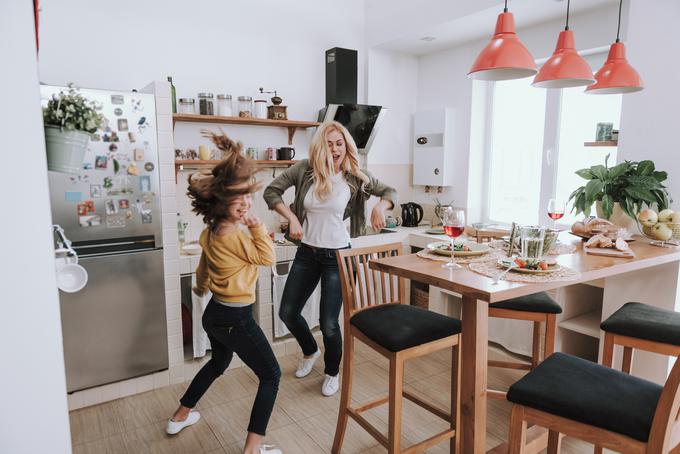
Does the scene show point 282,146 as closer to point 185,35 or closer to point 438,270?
point 185,35

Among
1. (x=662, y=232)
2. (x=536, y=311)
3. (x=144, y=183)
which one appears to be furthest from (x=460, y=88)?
(x=144, y=183)

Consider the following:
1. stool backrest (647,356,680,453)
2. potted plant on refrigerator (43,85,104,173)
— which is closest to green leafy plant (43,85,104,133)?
potted plant on refrigerator (43,85,104,173)

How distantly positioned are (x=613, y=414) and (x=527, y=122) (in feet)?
9.90

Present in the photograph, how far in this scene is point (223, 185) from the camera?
1744mm

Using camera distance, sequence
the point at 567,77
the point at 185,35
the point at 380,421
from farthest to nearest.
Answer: the point at 185,35 < the point at 380,421 < the point at 567,77

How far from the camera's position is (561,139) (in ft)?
11.8

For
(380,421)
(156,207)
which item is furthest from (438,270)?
(156,207)

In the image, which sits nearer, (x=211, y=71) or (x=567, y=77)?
(x=567, y=77)

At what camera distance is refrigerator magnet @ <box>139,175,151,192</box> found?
2.71m

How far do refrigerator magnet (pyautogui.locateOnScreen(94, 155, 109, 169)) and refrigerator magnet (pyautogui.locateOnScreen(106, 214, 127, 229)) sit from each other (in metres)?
0.28

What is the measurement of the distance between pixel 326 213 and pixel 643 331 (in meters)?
1.56

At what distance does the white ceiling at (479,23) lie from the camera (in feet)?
10.2

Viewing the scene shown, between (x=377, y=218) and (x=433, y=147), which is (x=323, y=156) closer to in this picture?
(x=377, y=218)

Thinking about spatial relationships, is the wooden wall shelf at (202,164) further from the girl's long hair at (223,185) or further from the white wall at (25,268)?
the white wall at (25,268)
